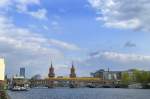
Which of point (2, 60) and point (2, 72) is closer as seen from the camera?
point (2, 72)

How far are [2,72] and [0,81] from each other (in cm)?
50

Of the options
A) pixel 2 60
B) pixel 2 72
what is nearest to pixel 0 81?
pixel 2 72

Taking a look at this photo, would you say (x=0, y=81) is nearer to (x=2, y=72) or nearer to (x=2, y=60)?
(x=2, y=72)

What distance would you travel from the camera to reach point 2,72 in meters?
21.0

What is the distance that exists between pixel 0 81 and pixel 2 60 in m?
1.88

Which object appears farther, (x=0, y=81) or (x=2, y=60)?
(x=2, y=60)

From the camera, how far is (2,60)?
22.4 metres

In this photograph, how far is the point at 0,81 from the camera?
20859mm

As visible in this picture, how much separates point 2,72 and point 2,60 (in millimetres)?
1538
